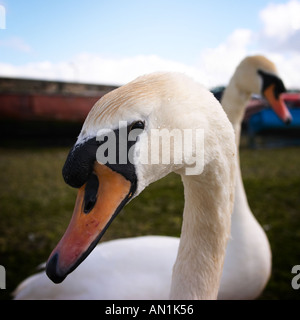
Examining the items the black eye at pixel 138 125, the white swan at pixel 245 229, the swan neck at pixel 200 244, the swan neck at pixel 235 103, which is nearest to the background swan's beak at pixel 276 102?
the white swan at pixel 245 229

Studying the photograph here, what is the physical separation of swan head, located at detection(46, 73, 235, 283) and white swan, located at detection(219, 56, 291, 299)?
744 mm

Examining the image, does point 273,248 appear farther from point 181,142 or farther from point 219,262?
point 181,142

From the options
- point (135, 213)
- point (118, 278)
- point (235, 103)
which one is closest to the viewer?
point (118, 278)

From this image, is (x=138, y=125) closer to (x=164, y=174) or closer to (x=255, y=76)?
(x=164, y=174)

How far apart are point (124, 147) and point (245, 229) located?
92 centimetres

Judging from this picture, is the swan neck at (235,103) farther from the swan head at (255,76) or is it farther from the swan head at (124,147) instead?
the swan head at (124,147)

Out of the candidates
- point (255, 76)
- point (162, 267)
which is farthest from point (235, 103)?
point (162, 267)

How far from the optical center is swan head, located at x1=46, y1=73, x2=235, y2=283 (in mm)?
460

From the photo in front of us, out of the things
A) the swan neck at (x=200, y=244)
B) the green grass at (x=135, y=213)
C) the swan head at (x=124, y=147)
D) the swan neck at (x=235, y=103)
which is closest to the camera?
the swan head at (x=124, y=147)

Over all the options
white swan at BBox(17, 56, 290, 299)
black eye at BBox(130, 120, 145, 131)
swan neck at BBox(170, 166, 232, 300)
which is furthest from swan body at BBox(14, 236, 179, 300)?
black eye at BBox(130, 120, 145, 131)

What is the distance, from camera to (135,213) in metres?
2.21

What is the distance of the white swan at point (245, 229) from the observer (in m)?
1.12

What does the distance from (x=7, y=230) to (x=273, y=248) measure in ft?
5.30
